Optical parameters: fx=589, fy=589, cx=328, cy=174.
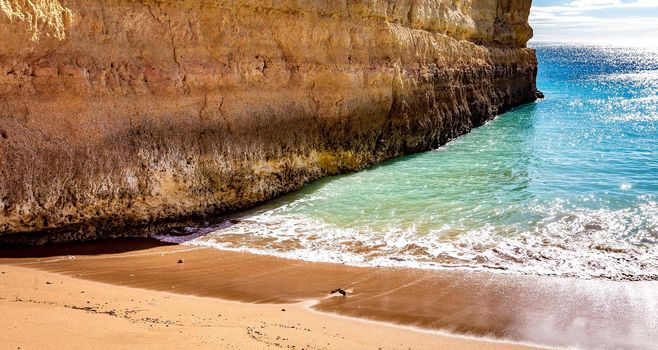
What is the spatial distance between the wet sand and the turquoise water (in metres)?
0.48

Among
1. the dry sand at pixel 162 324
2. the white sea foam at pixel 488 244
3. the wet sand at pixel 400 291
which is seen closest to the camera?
the dry sand at pixel 162 324

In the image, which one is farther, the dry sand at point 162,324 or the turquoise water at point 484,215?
the turquoise water at point 484,215

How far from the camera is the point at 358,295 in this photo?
6680 mm

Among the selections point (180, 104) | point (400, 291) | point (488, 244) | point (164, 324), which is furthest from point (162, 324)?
point (180, 104)

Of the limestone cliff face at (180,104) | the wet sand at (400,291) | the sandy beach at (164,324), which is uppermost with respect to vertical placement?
the limestone cliff face at (180,104)

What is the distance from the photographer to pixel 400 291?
22.3 ft

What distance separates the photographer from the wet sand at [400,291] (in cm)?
579

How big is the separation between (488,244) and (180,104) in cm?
536

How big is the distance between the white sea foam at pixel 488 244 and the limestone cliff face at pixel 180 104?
1180mm

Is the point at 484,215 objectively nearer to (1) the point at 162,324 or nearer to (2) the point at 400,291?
(2) the point at 400,291

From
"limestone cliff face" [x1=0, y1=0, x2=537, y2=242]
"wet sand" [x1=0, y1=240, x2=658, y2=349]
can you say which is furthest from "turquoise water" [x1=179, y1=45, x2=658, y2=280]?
"limestone cliff face" [x1=0, y1=0, x2=537, y2=242]

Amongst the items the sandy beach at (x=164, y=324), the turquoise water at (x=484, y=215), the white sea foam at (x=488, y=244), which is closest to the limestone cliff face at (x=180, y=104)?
the turquoise water at (x=484, y=215)

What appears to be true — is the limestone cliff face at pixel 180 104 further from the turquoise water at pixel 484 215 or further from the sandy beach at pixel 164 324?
the sandy beach at pixel 164 324

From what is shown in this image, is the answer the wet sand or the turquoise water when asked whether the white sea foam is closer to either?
the turquoise water
